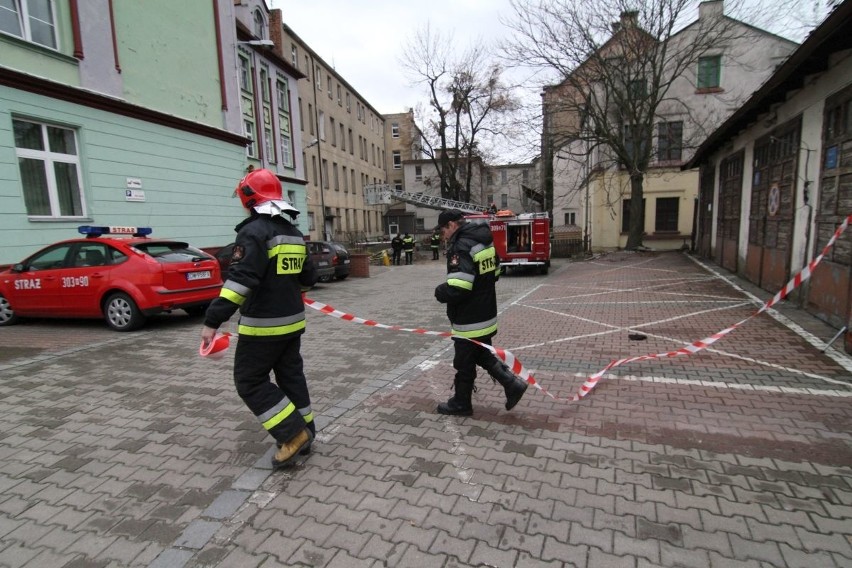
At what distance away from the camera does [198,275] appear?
26.5 ft

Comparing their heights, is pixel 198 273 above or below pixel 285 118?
below

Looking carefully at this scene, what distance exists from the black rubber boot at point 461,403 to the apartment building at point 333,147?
83.3ft

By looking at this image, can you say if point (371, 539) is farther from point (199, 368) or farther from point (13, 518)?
point (199, 368)

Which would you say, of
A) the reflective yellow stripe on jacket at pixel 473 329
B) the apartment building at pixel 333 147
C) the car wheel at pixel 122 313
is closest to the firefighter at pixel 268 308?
the reflective yellow stripe on jacket at pixel 473 329

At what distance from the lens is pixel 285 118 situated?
2608 centimetres

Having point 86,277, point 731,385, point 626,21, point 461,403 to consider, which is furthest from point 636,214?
point 86,277

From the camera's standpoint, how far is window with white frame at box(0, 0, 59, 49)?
31.5 ft

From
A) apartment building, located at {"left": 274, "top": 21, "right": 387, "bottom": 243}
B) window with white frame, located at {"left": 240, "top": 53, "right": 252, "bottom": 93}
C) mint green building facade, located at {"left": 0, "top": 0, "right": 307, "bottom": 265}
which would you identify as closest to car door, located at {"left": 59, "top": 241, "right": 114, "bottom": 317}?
mint green building facade, located at {"left": 0, "top": 0, "right": 307, "bottom": 265}

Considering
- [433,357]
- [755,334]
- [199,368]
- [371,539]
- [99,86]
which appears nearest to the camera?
[371,539]

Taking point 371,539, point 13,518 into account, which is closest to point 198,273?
point 13,518

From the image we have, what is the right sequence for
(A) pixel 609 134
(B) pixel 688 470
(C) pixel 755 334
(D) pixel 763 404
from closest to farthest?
1. (B) pixel 688 470
2. (D) pixel 763 404
3. (C) pixel 755 334
4. (A) pixel 609 134

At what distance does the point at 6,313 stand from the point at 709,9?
27622mm

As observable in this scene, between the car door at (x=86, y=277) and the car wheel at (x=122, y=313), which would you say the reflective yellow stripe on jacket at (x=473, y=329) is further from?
the car door at (x=86, y=277)

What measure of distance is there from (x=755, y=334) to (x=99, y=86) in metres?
14.3
